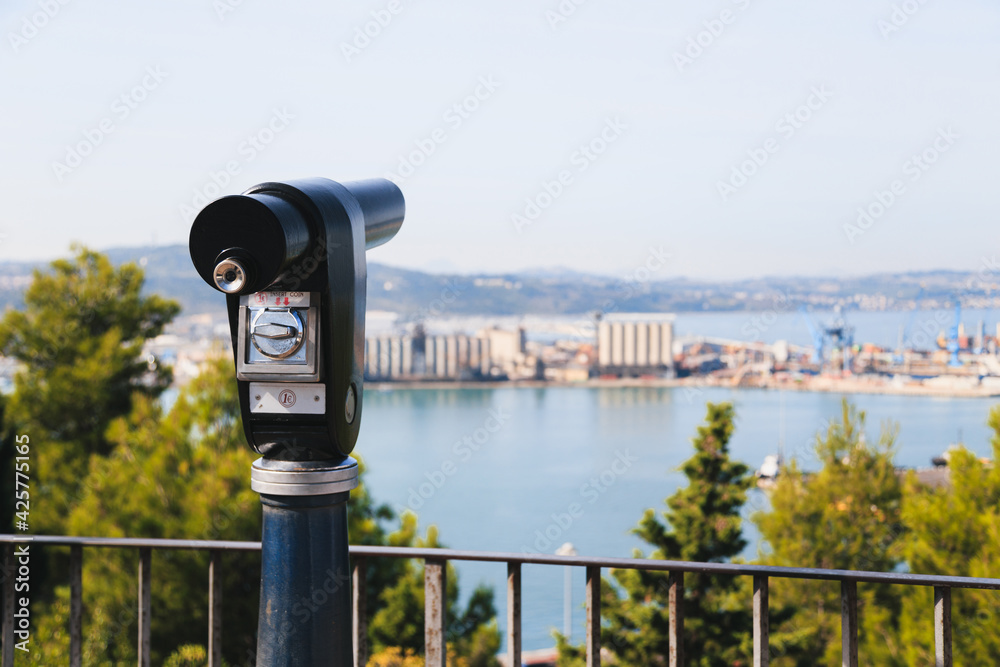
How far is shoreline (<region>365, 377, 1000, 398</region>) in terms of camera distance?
56875 mm

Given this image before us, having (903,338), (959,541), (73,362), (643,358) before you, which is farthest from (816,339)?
(73,362)

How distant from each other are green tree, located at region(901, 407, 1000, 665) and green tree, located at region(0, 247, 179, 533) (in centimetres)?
1421

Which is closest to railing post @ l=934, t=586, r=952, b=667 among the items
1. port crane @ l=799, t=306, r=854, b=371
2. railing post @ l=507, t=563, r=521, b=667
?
railing post @ l=507, t=563, r=521, b=667

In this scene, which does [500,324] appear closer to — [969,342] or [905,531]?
[969,342]

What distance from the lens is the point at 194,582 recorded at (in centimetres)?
1172

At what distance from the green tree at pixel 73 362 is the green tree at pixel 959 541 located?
14205 mm

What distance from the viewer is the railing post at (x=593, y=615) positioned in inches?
72.4

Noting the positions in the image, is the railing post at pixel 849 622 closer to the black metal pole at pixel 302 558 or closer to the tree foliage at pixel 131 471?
the black metal pole at pixel 302 558

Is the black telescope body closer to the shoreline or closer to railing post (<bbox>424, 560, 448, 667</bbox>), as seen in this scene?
railing post (<bbox>424, 560, 448, 667</bbox>)

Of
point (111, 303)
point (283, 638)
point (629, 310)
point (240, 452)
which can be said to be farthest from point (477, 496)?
point (283, 638)

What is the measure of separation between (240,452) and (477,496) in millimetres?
29972

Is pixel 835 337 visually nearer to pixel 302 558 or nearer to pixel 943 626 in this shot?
pixel 943 626

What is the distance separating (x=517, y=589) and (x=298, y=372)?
801 millimetres

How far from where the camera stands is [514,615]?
191 cm
